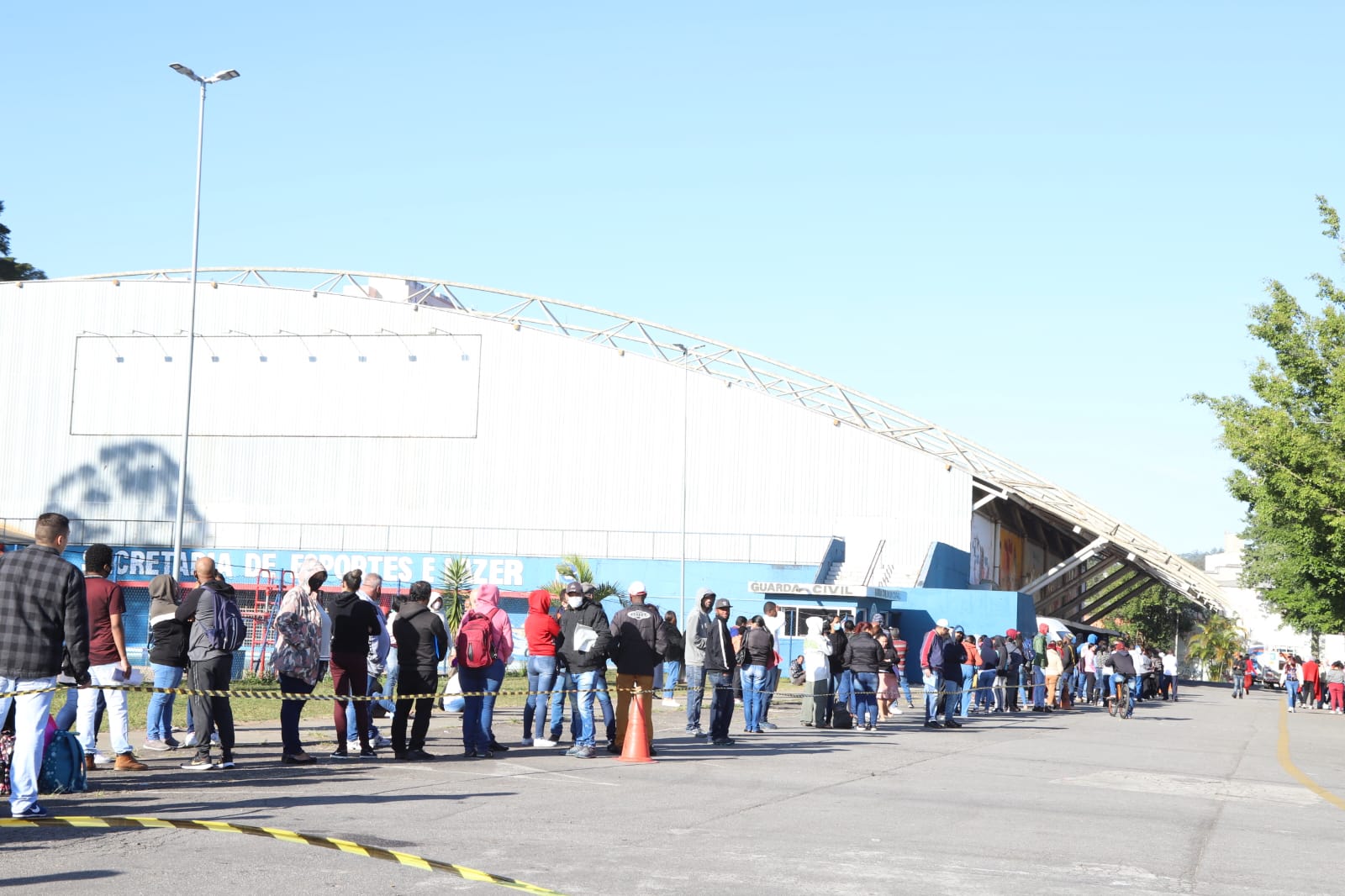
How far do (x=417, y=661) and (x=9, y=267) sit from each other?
65.1 m

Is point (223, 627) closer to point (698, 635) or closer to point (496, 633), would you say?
point (496, 633)

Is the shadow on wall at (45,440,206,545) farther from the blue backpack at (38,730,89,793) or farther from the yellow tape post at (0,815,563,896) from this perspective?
the yellow tape post at (0,815,563,896)

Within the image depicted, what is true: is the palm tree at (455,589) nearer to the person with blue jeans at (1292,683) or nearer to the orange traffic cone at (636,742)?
the orange traffic cone at (636,742)

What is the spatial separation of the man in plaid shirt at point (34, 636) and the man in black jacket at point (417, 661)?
4880mm

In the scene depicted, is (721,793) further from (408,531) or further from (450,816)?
(408,531)

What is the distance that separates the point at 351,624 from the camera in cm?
1352

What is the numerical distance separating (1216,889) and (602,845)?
371 centimetres

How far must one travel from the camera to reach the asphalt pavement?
303 inches

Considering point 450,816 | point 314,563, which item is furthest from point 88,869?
point 314,563

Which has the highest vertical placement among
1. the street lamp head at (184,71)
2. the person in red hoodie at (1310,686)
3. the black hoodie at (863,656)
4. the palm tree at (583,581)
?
the street lamp head at (184,71)

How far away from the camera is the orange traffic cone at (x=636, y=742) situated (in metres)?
14.7

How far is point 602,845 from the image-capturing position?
8836mm

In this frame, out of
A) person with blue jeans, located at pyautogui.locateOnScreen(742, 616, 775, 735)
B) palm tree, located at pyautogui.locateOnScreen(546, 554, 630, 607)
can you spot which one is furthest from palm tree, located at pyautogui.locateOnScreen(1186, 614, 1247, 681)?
person with blue jeans, located at pyautogui.locateOnScreen(742, 616, 775, 735)

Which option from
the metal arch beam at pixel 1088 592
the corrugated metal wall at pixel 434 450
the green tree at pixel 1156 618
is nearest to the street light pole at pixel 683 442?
the corrugated metal wall at pixel 434 450
